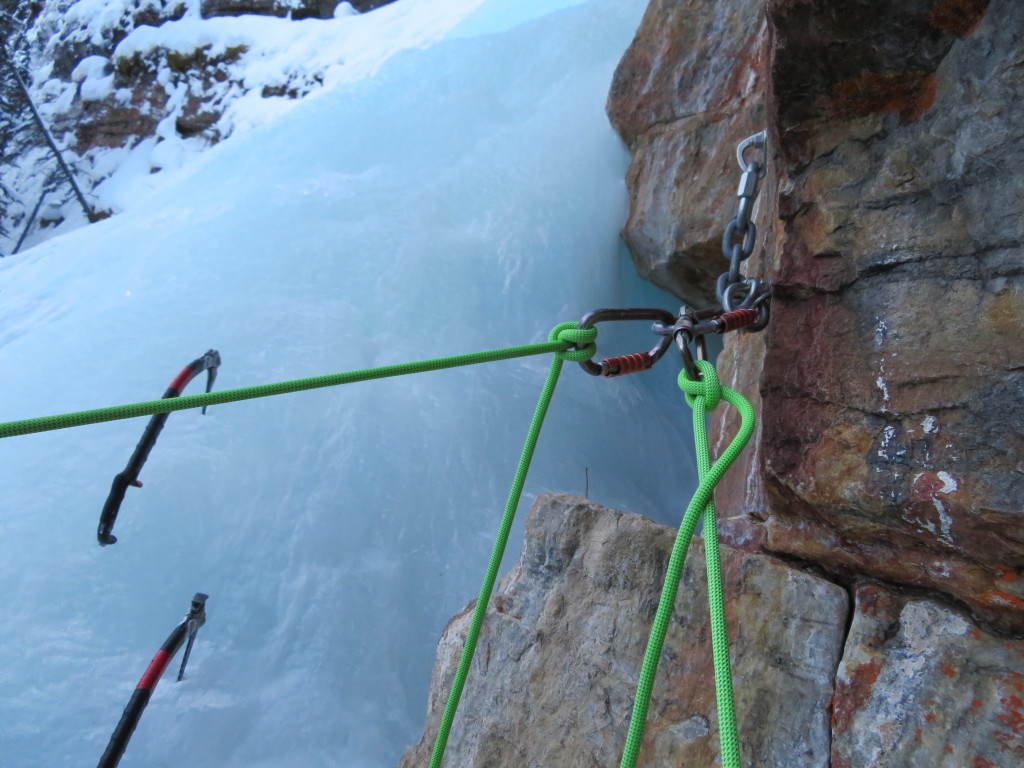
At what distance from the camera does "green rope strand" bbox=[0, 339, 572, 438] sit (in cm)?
65

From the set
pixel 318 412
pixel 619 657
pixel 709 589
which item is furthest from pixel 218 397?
pixel 318 412

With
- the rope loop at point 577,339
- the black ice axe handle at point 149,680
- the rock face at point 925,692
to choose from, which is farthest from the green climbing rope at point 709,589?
the black ice axe handle at point 149,680

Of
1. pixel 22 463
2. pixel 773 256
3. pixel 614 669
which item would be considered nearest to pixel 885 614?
pixel 614 669

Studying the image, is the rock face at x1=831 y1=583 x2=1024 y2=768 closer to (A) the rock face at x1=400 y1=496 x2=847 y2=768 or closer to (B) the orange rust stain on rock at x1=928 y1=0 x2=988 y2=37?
(A) the rock face at x1=400 y1=496 x2=847 y2=768

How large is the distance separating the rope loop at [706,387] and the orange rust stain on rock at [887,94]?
1.44ft

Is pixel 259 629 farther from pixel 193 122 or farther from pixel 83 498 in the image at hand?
pixel 193 122

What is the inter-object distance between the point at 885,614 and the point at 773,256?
0.56 meters

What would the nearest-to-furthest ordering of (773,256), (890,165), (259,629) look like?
(890,165)
(773,256)
(259,629)

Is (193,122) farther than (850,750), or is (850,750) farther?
(193,122)

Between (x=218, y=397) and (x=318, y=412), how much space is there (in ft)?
3.99

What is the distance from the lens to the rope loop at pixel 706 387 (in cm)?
89

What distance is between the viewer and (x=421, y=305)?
2238 mm

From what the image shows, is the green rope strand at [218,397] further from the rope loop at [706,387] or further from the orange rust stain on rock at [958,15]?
the orange rust stain on rock at [958,15]

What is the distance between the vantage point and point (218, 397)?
30.0 inches
